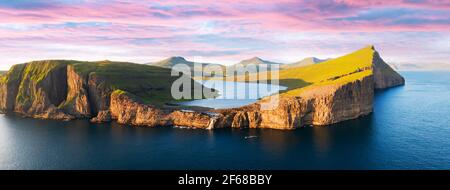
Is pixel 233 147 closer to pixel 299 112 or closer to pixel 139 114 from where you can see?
pixel 299 112

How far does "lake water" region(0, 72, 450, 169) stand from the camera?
367 ft

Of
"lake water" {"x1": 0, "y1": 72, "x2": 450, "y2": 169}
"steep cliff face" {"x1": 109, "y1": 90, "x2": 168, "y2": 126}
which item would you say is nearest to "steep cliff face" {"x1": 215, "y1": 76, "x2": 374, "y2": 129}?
"lake water" {"x1": 0, "y1": 72, "x2": 450, "y2": 169}

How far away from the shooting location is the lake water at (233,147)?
112 metres

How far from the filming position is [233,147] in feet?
432

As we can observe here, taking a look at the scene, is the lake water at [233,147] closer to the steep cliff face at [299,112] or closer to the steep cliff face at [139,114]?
the steep cliff face at [299,112]

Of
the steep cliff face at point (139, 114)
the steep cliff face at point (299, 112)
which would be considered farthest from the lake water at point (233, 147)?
the steep cliff face at point (139, 114)

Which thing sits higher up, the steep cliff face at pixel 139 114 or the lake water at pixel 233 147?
the steep cliff face at pixel 139 114

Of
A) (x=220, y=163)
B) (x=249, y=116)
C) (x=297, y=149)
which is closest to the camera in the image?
(x=220, y=163)

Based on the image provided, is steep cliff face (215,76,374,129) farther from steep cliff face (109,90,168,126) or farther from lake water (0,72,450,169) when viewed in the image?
steep cliff face (109,90,168,126)

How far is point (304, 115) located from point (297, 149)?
51.3 m

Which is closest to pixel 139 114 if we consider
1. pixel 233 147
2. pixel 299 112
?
pixel 233 147
